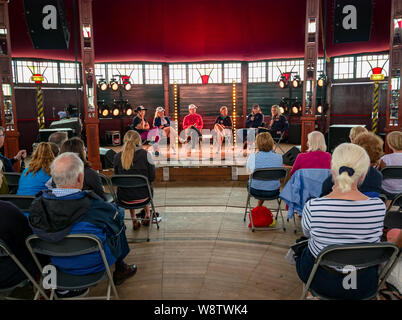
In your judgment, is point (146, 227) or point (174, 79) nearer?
point (146, 227)

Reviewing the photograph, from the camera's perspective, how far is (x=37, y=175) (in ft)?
11.6

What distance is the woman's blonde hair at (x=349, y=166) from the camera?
2.12 m

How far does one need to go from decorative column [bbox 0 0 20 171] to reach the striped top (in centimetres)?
676

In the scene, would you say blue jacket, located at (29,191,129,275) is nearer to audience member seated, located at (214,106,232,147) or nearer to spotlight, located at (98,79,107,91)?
audience member seated, located at (214,106,232,147)

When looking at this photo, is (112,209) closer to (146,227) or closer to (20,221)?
(20,221)

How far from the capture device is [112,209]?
2672 millimetres

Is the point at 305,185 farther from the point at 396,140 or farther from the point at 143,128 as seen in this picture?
the point at 143,128

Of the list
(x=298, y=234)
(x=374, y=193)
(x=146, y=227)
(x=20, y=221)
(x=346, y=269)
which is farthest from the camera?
(x=146, y=227)

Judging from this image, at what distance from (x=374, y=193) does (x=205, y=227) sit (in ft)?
7.22

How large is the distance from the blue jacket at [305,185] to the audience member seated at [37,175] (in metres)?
2.53

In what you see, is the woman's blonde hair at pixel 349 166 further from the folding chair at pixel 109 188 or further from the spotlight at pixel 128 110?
the spotlight at pixel 128 110

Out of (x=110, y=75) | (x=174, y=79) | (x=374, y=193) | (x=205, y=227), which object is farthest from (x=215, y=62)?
(x=374, y=193)

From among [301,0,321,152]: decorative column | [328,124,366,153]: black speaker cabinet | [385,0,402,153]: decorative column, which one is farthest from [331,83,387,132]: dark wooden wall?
[301,0,321,152]: decorative column

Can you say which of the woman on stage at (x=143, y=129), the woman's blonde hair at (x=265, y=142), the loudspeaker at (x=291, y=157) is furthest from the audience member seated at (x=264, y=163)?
the woman on stage at (x=143, y=129)
